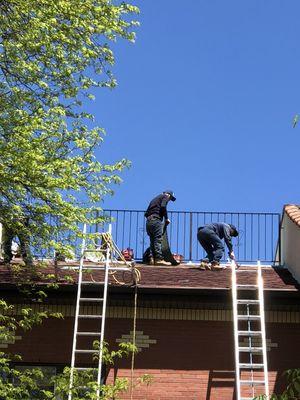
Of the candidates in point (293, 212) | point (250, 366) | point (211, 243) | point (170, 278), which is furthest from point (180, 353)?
point (293, 212)

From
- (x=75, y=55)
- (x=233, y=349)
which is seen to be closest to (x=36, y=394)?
(x=233, y=349)

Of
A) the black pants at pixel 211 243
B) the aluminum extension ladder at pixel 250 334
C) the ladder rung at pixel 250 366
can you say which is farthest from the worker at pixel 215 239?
the ladder rung at pixel 250 366

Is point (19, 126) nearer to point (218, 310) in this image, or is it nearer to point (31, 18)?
point (31, 18)

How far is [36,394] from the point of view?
9.02 meters

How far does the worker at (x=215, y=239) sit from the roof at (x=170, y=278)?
18.0 inches

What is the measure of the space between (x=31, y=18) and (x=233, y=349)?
19.1ft

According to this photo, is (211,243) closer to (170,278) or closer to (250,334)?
(170,278)

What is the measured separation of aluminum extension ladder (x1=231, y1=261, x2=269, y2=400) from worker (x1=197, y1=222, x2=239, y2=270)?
Result: 1425 mm

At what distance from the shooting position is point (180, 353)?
10.4m

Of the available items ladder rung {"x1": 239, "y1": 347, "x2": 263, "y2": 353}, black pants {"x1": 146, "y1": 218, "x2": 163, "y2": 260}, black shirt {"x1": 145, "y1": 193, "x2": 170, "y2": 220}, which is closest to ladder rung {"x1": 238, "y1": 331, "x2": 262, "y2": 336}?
ladder rung {"x1": 239, "y1": 347, "x2": 263, "y2": 353}

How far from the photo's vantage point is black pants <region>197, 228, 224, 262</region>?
479 inches

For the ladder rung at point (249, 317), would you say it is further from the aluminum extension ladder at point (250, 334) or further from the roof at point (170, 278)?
the roof at point (170, 278)

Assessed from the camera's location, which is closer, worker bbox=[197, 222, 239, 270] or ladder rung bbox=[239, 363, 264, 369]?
ladder rung bbox=[239, 363, 264, 369]

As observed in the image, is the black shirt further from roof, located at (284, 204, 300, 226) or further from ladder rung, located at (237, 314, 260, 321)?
ladder rung, located at (237, 314, 260, 321)
